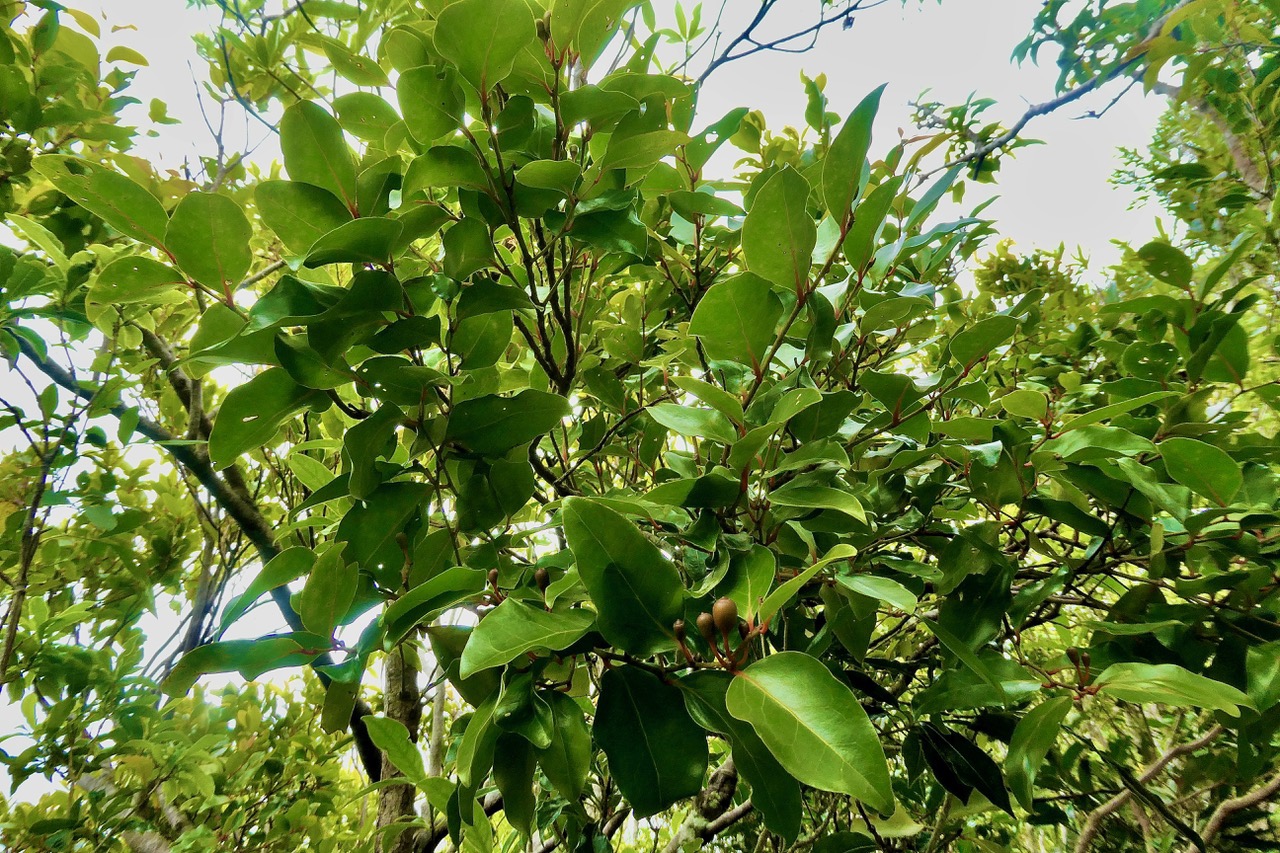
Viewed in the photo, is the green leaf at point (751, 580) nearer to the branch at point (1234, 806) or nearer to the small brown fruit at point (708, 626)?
the small brown fruit at point (708, 626)

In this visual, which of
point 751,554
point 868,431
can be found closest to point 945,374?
point 868,431

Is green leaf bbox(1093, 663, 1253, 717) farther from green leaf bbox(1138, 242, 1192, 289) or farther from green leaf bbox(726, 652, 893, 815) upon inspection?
green leaf bbox(1138, 242, 1192, 289)

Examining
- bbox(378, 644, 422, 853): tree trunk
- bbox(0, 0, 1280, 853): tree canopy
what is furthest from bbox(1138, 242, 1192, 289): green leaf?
bbox(378, 644, 422, 853): tree trunk

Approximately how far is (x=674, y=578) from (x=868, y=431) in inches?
14.8

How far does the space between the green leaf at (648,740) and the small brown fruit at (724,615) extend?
87mm

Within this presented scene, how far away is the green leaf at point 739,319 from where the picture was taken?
546 millimetres

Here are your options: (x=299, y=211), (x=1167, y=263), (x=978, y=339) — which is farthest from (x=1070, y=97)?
(x=299, y=211)

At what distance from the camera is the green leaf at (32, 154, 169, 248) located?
1.61 feet

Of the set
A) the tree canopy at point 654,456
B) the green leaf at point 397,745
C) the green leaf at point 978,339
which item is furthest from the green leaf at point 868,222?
the green leaf at point 397,745

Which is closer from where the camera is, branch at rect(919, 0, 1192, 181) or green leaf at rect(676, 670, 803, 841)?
green leaf at rect(676, 670, 803, 841)

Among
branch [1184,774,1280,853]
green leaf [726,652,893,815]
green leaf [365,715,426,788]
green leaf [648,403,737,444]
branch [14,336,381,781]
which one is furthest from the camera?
branch [14,336,381,781]

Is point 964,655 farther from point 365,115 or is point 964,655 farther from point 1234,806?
point 1234,806

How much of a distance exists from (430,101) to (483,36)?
8 cm

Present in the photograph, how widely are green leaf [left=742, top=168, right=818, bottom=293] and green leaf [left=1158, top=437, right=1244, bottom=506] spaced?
374 mm
